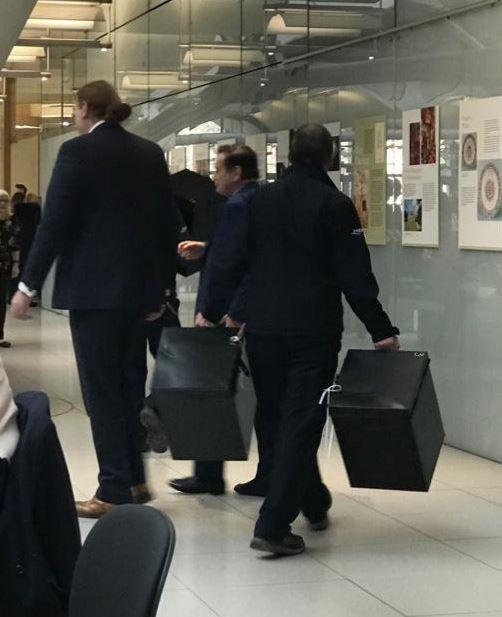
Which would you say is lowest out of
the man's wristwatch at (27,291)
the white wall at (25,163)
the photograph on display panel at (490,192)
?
the man's wristwatch at (27,291)

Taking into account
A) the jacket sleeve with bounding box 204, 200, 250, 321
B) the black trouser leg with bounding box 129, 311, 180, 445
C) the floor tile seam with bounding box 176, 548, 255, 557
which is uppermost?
the jacket sleeve with bounding box 204, 200, 250, 321

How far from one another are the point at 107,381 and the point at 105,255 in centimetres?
54

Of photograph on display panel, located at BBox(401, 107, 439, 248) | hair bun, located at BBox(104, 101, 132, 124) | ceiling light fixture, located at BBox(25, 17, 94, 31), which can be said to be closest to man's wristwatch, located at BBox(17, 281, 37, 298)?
hair bun, located at BBox(104, 101, 132, 124)

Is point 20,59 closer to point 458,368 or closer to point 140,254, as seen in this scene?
point 458,368

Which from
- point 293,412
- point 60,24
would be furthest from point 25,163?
point 293,412

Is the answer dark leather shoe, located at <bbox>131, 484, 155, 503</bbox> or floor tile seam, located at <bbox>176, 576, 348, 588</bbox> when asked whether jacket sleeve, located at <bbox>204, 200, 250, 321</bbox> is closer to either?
dark leather shoe, located at <bbox>131, 484, 155, 503</bbox>

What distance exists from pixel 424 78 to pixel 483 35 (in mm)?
756

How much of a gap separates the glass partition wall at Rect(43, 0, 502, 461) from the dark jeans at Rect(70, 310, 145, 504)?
8.30ft

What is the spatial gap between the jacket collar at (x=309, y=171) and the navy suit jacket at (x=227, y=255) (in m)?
0.25

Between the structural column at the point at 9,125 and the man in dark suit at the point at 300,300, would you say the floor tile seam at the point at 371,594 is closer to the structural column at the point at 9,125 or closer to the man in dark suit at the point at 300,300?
the man in dark suit at the point at 300,300

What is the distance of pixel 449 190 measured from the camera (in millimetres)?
8328

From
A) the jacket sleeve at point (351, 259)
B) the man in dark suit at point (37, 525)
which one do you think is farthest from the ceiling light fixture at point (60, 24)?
the man in dark suit at point (37, 525)

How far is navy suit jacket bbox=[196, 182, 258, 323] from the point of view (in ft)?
18.9

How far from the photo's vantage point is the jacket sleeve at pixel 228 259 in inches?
225
